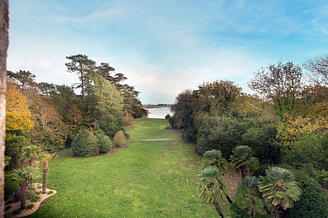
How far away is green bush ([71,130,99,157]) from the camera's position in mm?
13633

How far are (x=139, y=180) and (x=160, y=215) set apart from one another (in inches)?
140

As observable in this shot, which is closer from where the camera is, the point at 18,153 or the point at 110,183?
the point at 110,183

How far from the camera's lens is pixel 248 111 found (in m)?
14.6

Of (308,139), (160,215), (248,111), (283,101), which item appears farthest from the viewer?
(248,111)

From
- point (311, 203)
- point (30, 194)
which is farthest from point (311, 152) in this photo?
point (30, 194)

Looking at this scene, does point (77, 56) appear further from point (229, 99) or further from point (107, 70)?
point (229, 99)

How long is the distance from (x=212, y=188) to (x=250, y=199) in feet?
3.46

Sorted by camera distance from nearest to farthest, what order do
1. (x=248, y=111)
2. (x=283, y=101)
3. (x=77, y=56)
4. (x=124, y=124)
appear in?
1. (x=283, y=101)
2. (x=248, y=111)
3. (x=124, y=124)
4. (x=77, y=56)

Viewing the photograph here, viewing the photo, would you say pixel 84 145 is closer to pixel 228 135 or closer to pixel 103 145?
Result: pixel 103 145

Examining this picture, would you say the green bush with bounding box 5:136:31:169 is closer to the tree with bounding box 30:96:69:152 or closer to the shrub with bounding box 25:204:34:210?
the tree with bounding box 30:96:69:152

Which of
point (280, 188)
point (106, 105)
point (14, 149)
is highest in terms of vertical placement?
point (106, 105)

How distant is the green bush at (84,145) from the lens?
13.6 metres

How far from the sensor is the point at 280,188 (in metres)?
4.12

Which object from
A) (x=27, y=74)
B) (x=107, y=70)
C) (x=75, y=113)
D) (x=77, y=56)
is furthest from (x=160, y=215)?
(x=107, y=70)
